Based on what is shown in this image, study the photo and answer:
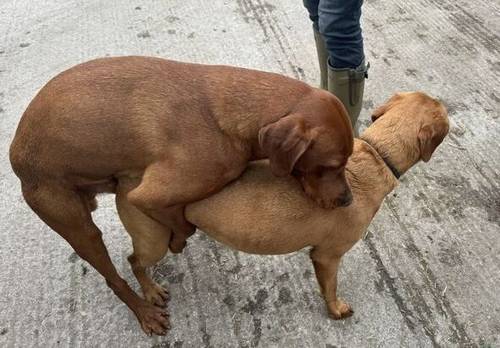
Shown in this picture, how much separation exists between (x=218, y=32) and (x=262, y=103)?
8.46 feet

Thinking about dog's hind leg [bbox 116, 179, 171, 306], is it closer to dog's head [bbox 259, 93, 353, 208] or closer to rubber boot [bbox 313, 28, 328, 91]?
dog's head [bbox 259, 93, 353, 208]

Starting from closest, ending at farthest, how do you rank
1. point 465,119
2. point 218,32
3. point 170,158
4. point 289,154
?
point 289,154 → point 170,158 → point 465,119 → point 218,32

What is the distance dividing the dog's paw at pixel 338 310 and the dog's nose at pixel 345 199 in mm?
632

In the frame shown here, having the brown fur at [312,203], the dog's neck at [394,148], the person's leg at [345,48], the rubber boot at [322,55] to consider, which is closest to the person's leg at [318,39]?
the rubber boot at [322,55]

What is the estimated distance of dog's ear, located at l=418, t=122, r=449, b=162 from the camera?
2.32 m

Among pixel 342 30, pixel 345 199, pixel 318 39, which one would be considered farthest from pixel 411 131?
pixel 318 39

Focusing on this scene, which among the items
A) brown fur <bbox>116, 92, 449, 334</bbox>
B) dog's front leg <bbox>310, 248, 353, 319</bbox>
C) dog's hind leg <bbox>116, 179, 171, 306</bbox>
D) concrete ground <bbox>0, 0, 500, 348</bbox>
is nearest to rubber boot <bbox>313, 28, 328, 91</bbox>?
concrete ground <bbox>0, 0, 500, 348</bbox>

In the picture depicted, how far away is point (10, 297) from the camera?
112 inches

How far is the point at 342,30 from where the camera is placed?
A: 9.75ft

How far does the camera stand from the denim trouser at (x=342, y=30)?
289cm

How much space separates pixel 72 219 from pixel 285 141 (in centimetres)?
97

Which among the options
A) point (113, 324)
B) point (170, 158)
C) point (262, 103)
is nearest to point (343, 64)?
point (262, 103)

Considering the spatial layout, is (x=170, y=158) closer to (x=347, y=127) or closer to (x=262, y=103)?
(x=262, y=103)

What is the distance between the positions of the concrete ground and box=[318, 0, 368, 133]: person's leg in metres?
0.40
